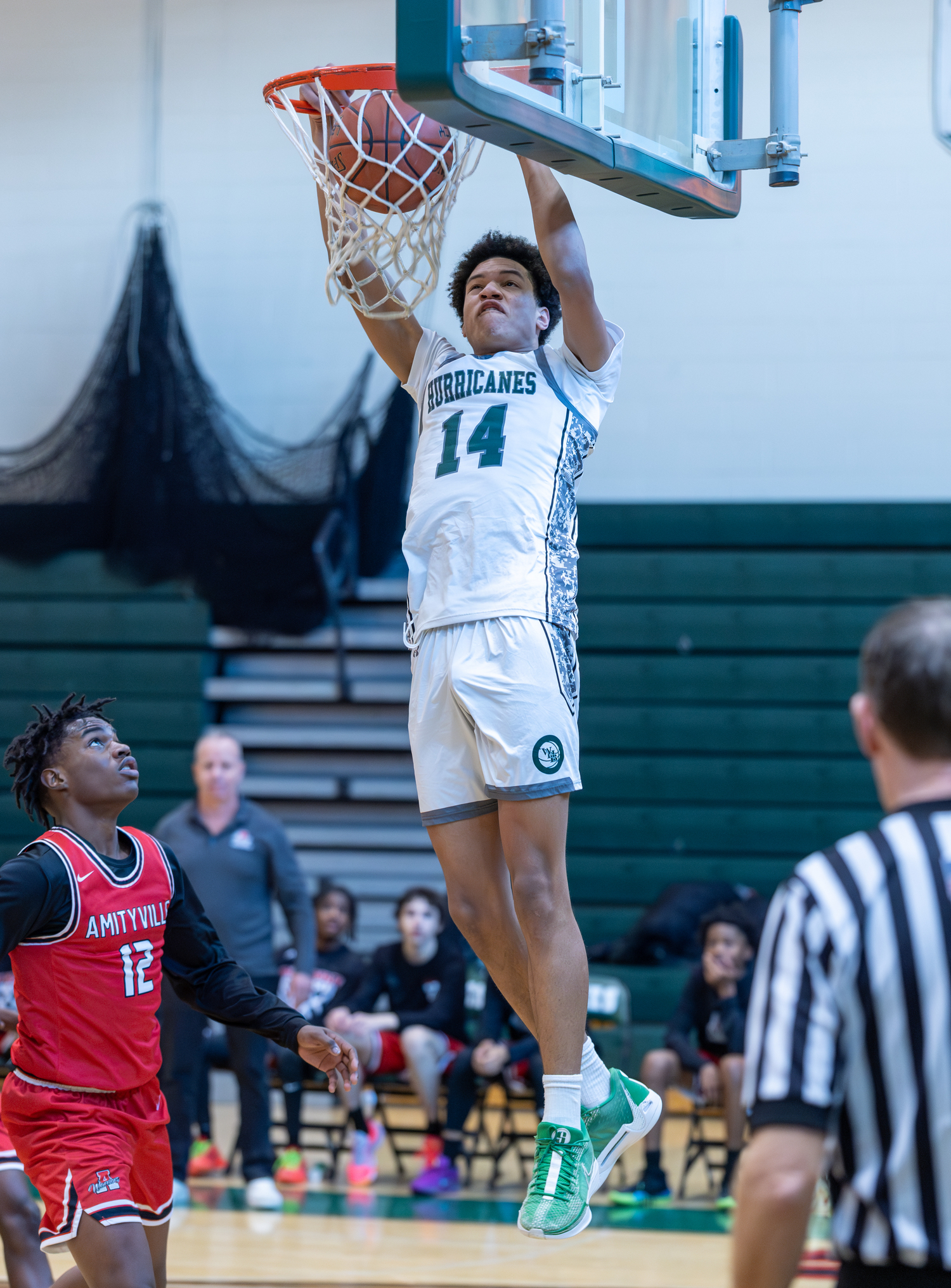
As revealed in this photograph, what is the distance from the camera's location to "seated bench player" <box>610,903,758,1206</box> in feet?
23.2

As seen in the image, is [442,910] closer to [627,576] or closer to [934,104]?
[627,576]

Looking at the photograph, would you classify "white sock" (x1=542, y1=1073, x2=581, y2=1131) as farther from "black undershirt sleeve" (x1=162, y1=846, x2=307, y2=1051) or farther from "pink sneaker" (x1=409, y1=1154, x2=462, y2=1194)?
"pink sneaker" (x1=409, y1=1154, x2=462, y2=1194)

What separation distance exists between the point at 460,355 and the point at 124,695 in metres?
6.85

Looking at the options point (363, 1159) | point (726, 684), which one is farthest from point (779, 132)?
point (726, 684)

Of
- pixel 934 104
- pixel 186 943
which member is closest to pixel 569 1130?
pixel 186 943

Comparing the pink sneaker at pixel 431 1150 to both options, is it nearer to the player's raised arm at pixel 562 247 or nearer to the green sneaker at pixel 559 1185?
the green sneaker at pixel 559 1185

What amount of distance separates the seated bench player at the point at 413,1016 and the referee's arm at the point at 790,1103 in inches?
227

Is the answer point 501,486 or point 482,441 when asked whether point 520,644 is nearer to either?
point 501,486

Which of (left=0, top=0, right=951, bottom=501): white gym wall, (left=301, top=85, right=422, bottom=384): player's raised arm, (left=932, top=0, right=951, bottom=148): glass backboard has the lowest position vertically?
(left=301, top=85, right=422, bottom=384): player's raised arm

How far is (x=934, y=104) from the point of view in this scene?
478 centimetres

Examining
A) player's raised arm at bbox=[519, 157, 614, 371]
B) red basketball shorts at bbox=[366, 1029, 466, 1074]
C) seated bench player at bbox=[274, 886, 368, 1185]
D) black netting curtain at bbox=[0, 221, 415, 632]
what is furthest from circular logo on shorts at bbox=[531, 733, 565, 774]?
black netting curtain at bbox=[0, 221, 415, 632]

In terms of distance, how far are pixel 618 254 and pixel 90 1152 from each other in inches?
318

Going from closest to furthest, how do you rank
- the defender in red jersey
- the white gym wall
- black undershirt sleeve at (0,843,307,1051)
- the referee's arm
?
1. the referee's arm
2. black undershirt sleeve at (0,843,307,1051)
3. the defender in red jersey
4. the white gym wall

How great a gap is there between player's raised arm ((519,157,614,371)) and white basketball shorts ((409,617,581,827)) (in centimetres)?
73
